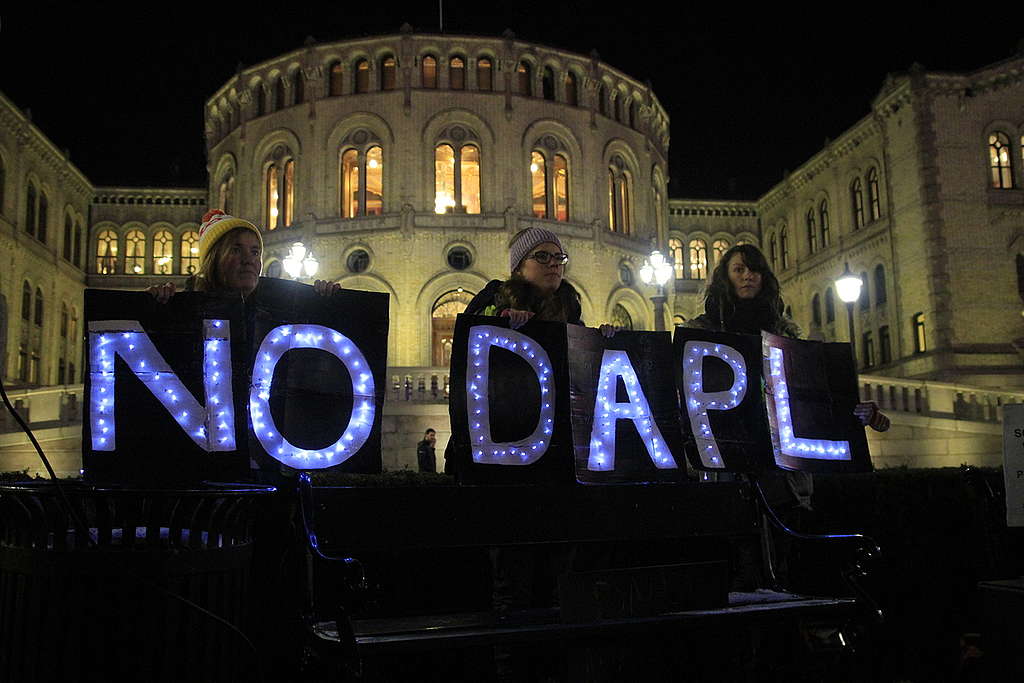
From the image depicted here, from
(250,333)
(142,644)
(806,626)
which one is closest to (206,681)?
(142,644)

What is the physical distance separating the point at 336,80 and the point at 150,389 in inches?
1371

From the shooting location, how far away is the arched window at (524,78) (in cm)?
3659

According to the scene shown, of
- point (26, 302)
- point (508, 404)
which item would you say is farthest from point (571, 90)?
point (508, 404)

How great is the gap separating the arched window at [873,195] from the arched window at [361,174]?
22.1 metres

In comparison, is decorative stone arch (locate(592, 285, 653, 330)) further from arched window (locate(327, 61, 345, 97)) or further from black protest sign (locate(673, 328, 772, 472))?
black protest sign (locate(673, 328, 772, 472))

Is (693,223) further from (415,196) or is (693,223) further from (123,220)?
(123,220)

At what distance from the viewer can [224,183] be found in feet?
130

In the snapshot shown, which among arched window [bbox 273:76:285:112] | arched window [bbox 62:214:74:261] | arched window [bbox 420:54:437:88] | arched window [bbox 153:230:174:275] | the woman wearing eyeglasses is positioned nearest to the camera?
the woman wearing eyeglasses

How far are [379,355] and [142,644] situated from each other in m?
1.92

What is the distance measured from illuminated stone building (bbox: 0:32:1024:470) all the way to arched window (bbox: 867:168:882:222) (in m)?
0.09

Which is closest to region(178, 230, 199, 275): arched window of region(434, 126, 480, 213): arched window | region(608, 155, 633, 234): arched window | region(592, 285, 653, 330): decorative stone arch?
region(434, 126, 480, 213): arched window

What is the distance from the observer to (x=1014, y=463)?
15.2 feet

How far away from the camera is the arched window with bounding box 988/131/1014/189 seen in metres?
35.2

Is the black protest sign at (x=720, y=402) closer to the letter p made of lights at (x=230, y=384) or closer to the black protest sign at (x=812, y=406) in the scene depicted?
the black protest sign at (x=812, y=406)
